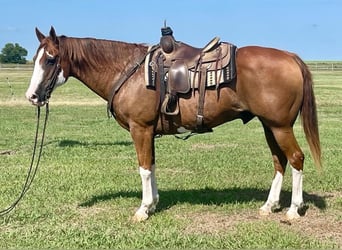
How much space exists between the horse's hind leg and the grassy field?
0.61ft

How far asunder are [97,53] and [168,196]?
2.42 meters

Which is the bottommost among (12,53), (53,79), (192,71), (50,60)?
(12,53)

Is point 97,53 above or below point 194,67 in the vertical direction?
above

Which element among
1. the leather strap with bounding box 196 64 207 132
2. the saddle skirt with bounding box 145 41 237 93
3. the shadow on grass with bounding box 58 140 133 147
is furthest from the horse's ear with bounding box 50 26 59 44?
the shadow on grass with bounding box 58 140 133 147

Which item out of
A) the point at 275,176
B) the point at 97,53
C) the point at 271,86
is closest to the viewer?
the point at 271,86

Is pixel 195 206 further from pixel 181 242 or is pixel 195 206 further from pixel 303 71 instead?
pixel 303 71

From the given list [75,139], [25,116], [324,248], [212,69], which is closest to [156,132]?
[212,69]

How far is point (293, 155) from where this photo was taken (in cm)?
615

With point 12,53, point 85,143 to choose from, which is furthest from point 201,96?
point 12,53

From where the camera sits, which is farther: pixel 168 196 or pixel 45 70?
pixel 168 196

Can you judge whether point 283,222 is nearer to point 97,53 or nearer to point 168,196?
point 168,196

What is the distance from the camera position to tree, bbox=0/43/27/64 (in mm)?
122375

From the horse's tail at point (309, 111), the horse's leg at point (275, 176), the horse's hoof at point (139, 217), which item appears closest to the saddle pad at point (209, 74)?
the horse's tail at point (309, 111)

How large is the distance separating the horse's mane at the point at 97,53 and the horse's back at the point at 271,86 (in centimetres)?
143
